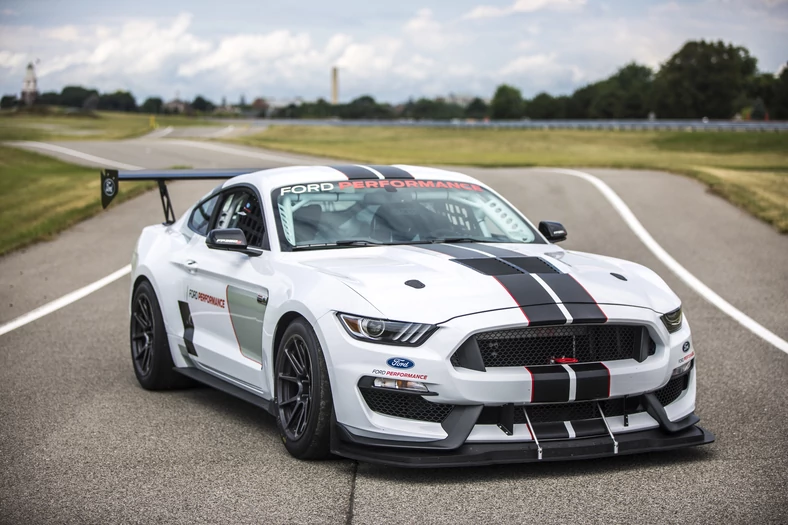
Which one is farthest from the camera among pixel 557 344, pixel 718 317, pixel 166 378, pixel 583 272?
pixel 718 317

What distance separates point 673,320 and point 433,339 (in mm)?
1444

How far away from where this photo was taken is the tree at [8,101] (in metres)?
32.1

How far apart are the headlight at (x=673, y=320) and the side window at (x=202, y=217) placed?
3.44 metres

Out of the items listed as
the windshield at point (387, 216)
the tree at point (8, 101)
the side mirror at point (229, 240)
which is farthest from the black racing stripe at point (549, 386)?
the tree at point (8, 101)

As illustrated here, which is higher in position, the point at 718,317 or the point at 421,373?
the point at 421,373

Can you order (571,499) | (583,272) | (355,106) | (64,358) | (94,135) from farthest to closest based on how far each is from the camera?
1. (355,106)
2. (94,135)
3. (64,358)
4. (583,272)
5. (571,499)

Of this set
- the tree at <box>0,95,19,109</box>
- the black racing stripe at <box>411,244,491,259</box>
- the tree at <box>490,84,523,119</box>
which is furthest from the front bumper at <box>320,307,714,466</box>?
the tree at <box>490,84,523,119</box>

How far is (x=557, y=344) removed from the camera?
543 cm

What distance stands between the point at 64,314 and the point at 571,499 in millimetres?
7268

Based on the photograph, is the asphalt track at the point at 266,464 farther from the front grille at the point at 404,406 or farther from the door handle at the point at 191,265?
the door handle at the point at 191,265

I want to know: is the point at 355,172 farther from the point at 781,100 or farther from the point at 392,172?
the point at 781,100

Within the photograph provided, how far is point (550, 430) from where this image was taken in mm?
5340

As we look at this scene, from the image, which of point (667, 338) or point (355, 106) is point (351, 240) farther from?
point (355, 106)

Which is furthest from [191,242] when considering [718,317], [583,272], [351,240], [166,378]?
[718,317]
